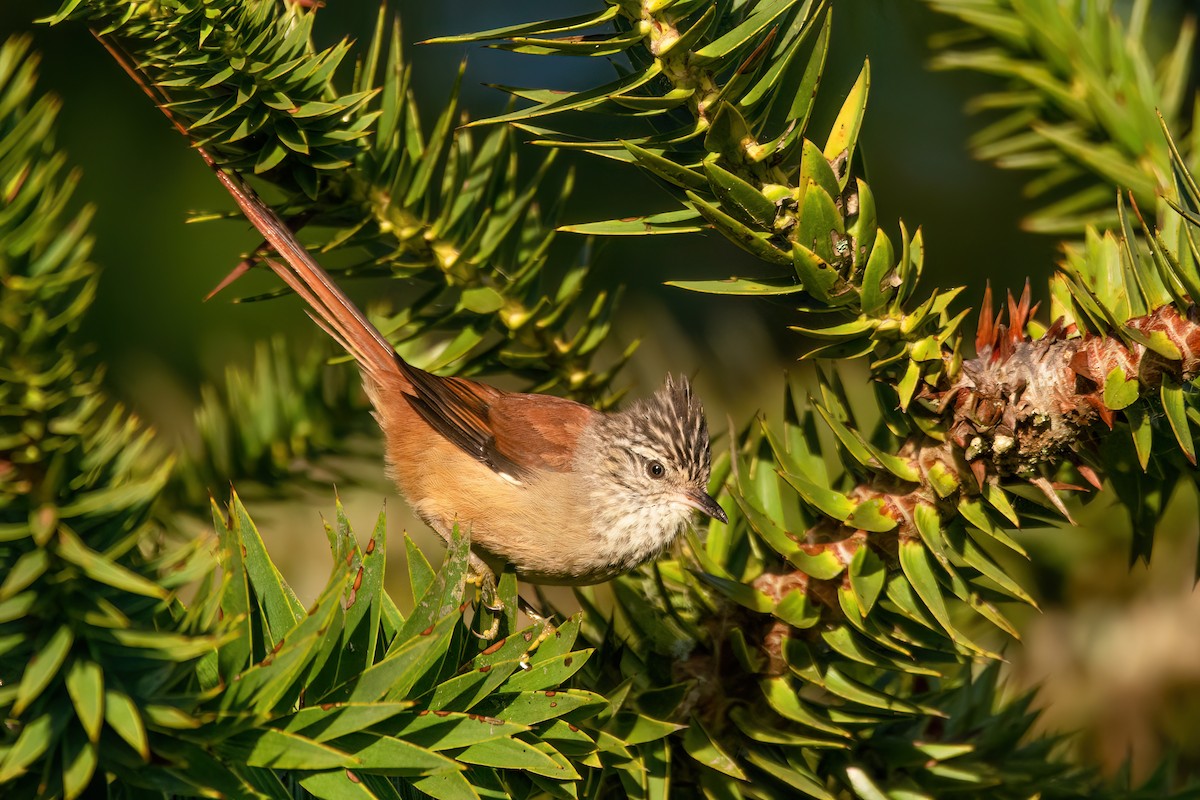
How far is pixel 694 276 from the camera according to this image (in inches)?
148

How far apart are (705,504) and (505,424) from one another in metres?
1.10

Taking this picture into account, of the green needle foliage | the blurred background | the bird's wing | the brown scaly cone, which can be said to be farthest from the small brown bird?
the green needle foliage

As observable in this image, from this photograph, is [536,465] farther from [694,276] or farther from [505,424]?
[694,276]

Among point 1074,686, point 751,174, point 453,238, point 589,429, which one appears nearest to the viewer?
point 751,174

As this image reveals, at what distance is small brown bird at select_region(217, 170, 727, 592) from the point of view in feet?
10.8

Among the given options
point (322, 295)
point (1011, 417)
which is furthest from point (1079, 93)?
point (322, 295)

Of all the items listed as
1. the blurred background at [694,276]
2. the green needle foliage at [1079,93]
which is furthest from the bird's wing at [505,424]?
the green needle foliage at [1079,93]

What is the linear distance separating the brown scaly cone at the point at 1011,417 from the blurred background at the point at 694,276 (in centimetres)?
96

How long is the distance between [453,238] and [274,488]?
0.98 metres

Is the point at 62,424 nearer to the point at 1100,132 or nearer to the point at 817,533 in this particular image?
the point at 817,533

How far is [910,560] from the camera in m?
1.90

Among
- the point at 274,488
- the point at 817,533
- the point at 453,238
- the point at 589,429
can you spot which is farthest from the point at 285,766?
Result: the point at 589,429

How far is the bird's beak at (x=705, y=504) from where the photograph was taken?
2.46 m

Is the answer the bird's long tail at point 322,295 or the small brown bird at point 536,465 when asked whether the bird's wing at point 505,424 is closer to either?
the small brown bird at point 536,465
